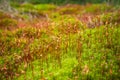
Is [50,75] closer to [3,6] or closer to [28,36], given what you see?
[28,36]

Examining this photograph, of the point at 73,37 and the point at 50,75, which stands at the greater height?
the point at 73,37

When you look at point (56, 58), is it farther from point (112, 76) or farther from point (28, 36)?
point (28, 36)

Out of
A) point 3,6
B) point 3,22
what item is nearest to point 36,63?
point 3,22

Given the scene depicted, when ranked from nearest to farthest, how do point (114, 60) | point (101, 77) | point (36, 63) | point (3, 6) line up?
point (101, 77)
point (114, 60)
point (36, 63)
point (3, 6)

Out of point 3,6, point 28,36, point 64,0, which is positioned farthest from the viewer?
point 64,0

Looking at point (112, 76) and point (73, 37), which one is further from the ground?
point (73, 37)

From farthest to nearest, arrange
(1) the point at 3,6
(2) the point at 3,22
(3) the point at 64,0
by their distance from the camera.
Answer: (3) the point at 64,0 < (1) the point at 3,6 < (2) the point at 3,22

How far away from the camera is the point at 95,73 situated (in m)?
7.19

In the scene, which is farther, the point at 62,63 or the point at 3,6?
the point at 3,6

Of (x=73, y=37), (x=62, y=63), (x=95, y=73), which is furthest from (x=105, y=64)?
(x=73, y=37)

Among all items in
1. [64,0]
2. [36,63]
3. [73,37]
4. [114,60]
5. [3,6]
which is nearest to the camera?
[114,60]

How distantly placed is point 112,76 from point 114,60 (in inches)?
30.1

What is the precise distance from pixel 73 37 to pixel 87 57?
61.7 inches

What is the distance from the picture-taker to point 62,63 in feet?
25.8
